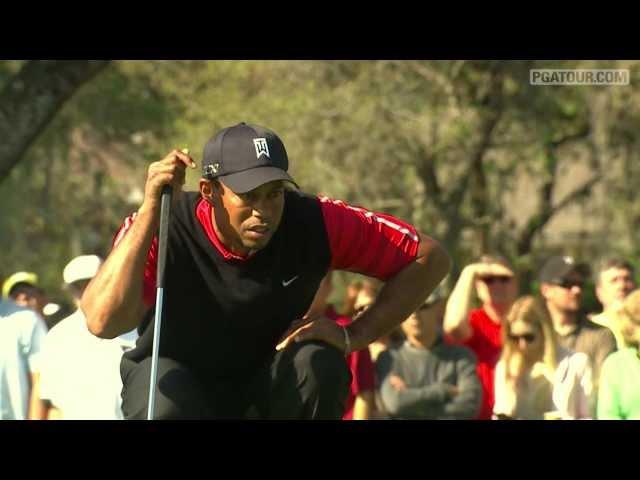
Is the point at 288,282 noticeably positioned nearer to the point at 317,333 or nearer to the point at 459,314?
the point at 317,333

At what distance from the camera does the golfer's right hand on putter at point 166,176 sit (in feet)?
19.2

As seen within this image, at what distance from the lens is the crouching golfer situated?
5945mm

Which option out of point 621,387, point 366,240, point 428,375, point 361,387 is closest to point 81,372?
point 361,387

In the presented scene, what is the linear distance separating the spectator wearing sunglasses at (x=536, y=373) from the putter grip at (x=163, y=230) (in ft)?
14.0

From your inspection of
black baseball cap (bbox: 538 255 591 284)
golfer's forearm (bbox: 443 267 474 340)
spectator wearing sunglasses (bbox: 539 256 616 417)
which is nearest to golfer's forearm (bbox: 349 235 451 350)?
spectator wearing sunglasses (bbox: 539 256 616 417)

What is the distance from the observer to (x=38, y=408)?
34.6ft

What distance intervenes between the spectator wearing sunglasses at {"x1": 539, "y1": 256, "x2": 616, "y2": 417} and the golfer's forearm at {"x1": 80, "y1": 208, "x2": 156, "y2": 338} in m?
4.78

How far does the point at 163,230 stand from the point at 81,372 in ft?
13.9

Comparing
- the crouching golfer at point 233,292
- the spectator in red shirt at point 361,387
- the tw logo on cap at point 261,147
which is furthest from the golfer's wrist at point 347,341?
the spectator in red shirt at point 361,387

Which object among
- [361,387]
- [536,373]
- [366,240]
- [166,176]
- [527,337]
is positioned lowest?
[361,387]

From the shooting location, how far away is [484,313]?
39.6 ft

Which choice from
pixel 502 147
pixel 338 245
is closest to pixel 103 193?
pixel 502 147
